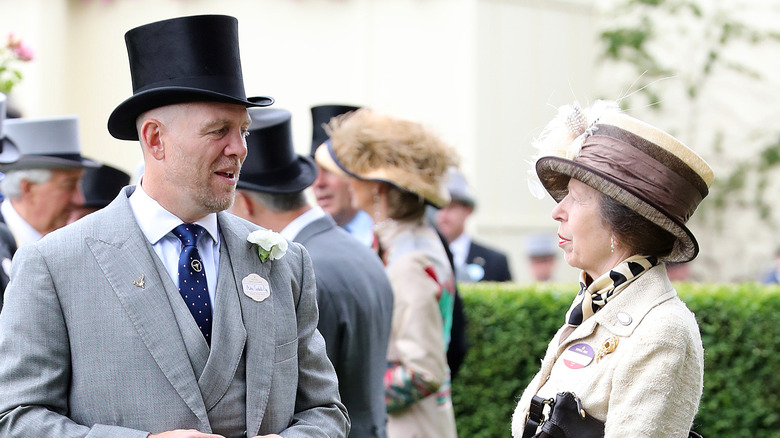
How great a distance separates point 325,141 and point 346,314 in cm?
183

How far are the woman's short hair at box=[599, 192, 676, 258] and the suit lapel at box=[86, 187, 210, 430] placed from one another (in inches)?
51.9

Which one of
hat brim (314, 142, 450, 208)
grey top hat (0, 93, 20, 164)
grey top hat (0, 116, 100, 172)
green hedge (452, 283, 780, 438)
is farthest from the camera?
green hedge (452, 283, 780, 438)

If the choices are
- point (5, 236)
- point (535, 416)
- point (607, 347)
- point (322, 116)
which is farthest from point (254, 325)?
point (322, 116)

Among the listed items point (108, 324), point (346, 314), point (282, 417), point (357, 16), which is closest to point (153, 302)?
point (108, 324)

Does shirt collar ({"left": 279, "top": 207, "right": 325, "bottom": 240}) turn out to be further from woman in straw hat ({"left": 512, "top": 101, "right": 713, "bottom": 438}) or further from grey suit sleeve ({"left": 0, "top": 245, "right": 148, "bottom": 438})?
grey suit sleeve ({"left": 0, "top": 245, "right": 148, "bottom": 438})

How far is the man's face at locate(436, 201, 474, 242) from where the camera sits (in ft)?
30.7

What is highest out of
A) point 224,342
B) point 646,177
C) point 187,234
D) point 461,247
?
point 646,177

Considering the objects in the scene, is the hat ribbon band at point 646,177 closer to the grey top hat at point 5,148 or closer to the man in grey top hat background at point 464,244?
the grey top hat at point 5,148

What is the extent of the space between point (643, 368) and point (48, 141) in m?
3.66

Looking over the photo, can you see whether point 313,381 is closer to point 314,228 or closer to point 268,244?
point 268,244

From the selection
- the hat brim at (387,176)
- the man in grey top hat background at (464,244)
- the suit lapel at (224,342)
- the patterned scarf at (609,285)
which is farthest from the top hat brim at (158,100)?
the man in grey top hat background at (464,244)

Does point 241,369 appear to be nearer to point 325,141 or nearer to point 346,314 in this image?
point 346,314

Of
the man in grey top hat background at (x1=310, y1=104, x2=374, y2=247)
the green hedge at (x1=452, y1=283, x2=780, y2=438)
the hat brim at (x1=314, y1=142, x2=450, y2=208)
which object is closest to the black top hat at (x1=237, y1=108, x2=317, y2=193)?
→ the hat brim at (x1=314, y1=142, x2=450, y2=208)

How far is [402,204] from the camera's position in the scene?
500 cm
